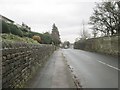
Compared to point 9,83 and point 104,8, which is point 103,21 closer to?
point 104,8

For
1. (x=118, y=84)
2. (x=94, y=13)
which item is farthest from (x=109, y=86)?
(x=94, y=13)

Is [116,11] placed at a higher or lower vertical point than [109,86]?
higher

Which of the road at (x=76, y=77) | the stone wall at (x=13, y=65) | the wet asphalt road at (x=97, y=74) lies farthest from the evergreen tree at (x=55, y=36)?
the stone wall at (x=13, y=65)

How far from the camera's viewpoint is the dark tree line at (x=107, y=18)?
54.6 meters

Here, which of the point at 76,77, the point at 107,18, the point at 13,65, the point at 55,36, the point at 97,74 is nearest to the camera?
Result: the point at 13,65

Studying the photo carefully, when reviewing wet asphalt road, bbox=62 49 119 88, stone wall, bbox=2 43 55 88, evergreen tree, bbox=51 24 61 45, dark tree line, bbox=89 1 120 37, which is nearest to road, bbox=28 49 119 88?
wet asphalt road, bbox=62 49 119 88

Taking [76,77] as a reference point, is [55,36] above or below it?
above

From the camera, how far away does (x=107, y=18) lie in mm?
57000

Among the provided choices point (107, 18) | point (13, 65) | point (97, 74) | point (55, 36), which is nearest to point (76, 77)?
point (97, 74)

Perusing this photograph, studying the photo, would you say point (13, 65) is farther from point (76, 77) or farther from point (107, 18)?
point (107, 18)

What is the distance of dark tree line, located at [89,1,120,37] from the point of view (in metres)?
54.6

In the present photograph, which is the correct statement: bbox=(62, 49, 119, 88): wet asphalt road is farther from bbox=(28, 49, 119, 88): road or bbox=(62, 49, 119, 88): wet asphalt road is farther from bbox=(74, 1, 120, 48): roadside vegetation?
bbox=(74, 1, 120, 48): roadside vegetation

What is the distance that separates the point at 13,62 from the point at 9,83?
0.85 meters

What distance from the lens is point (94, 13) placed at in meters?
59.0
